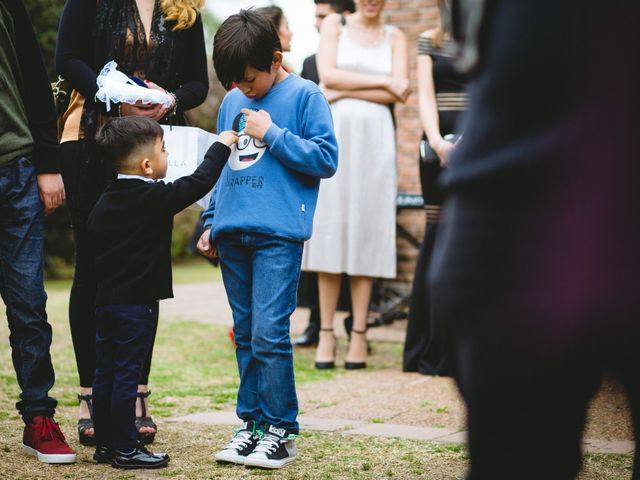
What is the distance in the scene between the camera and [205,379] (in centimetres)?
544

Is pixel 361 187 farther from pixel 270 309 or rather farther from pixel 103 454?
pixel 103 454

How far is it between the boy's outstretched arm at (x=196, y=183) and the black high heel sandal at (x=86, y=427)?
959 mm

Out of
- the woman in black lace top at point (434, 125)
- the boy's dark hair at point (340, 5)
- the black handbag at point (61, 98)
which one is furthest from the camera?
the boy's dark hair at point (340, 5)

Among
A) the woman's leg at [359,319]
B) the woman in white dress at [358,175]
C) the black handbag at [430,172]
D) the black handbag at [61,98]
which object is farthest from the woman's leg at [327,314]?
the black handbag at [61,98]

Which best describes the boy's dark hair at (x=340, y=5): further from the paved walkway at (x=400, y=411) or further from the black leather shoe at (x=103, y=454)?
the black leather shoe at (x=103, y=454)

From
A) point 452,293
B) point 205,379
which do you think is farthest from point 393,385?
point 452,293

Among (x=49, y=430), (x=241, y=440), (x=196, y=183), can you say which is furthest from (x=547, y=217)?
(x=49, y=430)

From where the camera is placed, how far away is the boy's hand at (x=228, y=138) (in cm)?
342

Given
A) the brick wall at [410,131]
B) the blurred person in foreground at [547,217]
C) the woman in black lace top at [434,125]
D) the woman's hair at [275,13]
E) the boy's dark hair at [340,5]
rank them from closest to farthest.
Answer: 1. the blurred person in foreground at [547,217]
2. the woman in black lace top at [434,125]
3. the woman's hair at [275,13]
4. the boy's dark hair at [340,5]
5. the brick wall at [410,131]

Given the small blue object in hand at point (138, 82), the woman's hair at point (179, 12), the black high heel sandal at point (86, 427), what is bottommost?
the black high heel sandal at point (86, 427)

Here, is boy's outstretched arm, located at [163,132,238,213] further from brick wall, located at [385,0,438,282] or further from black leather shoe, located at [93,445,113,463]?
brick wall, located at [385,0,438,282]

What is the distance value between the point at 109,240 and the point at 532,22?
7.63 ft

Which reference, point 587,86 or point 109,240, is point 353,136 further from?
point 587,86

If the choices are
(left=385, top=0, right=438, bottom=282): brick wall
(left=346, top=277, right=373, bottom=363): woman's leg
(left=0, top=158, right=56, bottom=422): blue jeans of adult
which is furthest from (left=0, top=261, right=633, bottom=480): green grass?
(left=385, top=0, right=438, bottom=282): brick wall
